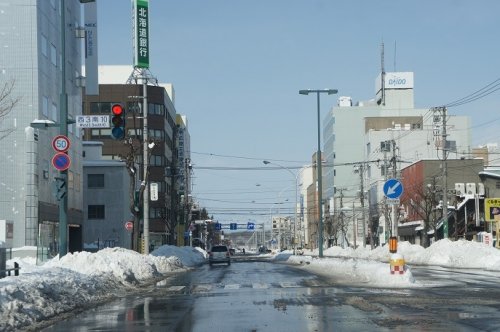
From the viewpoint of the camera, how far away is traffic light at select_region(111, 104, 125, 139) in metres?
22.4

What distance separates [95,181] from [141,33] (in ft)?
60.8

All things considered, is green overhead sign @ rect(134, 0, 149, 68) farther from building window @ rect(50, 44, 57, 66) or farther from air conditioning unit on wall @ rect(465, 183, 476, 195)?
air conditioning unit on wall @ rect(465, 183, 476, 195)

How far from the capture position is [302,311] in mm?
15148

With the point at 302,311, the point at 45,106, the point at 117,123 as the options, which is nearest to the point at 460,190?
the point at 45,106

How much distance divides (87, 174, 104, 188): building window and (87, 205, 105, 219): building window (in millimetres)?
2201

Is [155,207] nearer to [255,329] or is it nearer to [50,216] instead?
[50,216]

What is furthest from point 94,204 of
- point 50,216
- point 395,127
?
point 395,127

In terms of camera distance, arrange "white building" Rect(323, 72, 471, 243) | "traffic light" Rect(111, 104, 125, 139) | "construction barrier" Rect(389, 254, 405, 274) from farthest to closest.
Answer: "white building" Rect(323, 72, 471, 243), "construction barrier" Rect(389, 254, 405, 274), "traffic light" Rect(111, 104, 125, 139)

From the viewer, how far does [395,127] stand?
415 feet

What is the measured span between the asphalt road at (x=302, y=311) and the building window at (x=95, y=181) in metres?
52.4

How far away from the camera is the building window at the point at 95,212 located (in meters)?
72.6

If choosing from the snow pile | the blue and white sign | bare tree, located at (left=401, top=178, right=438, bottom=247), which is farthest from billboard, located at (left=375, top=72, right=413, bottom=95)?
the blue and white sign

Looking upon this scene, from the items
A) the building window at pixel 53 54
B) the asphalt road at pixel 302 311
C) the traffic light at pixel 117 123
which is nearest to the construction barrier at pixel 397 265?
the asphalt road at pixel 302 311

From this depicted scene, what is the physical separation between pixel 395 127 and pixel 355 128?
14.3 m
